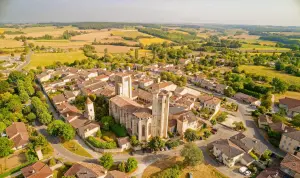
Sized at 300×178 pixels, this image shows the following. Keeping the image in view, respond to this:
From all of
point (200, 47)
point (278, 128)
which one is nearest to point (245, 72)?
point (278, 128)

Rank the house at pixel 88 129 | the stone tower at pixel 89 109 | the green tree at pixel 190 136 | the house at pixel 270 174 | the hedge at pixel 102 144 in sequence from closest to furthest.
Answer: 1. the house at pixel 270 174
2. the hedge at pixel 102 144
3. the house at pixel 88 129
4. the green tree at pixel 190 136
5. the stone tower at pixel 89 109

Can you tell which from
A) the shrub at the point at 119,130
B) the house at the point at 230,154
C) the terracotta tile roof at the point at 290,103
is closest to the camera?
the house at the point at 230,154

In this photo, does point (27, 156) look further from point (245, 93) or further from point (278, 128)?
point (245, 93)

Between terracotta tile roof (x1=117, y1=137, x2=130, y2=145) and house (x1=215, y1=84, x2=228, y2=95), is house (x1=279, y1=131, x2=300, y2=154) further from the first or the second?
terracotta tile roof (x1=117, y1=137, x2=130, y2=145)

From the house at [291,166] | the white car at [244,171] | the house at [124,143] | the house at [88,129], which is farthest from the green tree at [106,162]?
the house at [291,166]

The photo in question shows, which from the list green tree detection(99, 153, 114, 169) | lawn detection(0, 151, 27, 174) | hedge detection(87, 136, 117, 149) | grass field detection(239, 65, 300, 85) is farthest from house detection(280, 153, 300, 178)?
grass field detection(239, 65, 300, 85)

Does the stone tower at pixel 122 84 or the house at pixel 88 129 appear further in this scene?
the stone tower at pixel 122 84

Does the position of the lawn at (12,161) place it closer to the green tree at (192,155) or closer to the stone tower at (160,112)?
the stone tower at (160,112)
